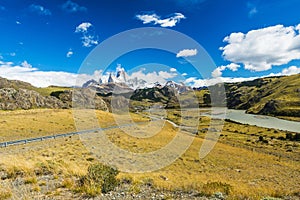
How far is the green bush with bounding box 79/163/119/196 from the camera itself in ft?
36.2

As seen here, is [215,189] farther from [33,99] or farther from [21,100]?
[33,99]

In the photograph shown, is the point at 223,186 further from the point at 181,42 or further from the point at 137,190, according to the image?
the point at 181,42

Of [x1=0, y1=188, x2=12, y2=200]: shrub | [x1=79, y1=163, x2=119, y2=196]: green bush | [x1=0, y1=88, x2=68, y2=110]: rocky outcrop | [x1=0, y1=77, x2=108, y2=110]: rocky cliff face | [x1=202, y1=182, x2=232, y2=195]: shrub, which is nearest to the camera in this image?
[x1=0, y1=188, x2=12, y2=200]: shrub

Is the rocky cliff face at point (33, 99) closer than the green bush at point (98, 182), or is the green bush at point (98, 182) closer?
the green bush at point (98, 182)

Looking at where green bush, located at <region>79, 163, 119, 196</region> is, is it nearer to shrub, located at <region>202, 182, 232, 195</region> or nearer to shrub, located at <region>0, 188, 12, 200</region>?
shrub, located at <region>0, 188, 12, 200</region>

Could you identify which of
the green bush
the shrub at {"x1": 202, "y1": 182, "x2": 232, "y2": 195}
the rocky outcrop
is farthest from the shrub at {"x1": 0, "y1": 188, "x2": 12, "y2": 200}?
the rocky outcrop

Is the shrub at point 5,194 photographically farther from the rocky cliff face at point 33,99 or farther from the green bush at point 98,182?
the rocky cliff face at point 33,99

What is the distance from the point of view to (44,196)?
415 inches

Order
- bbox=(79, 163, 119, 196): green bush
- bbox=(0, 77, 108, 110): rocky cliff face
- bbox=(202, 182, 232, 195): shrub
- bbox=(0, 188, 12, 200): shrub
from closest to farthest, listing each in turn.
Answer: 1. bbox=(0, 188, 12, 200): shrub
2. bbox=(79, 163, 119, 196): green bush
3. bbox=(202, 182, 232, 195): shrub
4. bbox=(0, 77, 108, 110): rocky cliff face

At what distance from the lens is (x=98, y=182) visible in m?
11.7

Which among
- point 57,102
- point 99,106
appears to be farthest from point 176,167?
point 99,106

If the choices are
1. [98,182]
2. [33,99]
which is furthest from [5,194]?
[33,99]

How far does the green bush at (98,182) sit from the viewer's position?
1104 cm

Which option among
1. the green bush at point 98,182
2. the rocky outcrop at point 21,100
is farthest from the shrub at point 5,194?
the rocky outcrop at point 21,100
